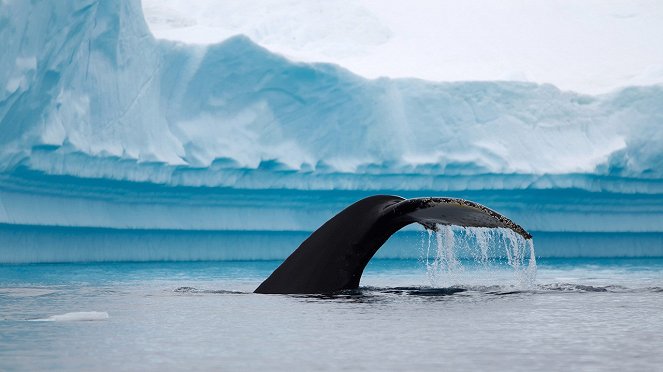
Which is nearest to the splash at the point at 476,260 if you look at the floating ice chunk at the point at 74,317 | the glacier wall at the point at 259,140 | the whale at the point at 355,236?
the whale at the point at 355,236

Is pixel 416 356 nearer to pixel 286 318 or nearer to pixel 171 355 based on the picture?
pixel 171 355

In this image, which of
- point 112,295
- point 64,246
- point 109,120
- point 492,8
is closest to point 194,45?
point 109,120

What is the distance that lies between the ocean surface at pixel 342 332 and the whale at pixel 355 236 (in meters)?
0.20

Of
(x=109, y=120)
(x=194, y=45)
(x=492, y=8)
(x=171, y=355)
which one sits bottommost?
(x=171, y=355)

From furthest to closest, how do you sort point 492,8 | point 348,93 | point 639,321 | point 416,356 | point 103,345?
1. point 492,8
2. point 348,93
3. point 639,321
4. point 103,345
5. point 416,356

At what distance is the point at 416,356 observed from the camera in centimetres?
582

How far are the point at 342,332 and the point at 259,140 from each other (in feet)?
70.0

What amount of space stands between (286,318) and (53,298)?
4.28 metres

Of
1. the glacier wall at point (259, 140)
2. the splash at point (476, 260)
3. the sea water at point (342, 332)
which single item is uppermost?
the glacier wall at point (259, 140)

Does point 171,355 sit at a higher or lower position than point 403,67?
lower

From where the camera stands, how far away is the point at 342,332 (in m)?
7.02

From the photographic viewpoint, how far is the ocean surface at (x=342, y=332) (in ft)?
18.5

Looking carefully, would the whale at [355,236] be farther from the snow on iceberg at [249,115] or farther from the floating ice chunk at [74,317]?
the snow on iceberg at [249,115]

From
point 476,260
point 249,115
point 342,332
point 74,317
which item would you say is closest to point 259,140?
point 249,115
